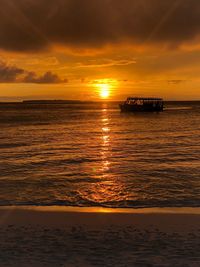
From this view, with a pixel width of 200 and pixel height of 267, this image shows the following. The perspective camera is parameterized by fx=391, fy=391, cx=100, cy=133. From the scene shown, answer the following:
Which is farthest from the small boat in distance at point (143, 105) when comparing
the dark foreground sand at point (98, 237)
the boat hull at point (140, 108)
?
the dark foreground sand at point (98, 237)

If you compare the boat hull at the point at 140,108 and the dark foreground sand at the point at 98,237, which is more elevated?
the dark foreground sand at the point at 98,237

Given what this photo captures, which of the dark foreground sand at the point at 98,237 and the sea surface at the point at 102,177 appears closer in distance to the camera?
the dark foreground sand at the point at 98,237

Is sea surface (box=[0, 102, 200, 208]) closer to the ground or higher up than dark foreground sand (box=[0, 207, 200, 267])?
closer to the ground

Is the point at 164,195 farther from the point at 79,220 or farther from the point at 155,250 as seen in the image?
the point at 155,250

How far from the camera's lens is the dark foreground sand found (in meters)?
7.81

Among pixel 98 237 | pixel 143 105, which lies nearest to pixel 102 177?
pixel 98 237

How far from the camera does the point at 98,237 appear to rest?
9.34m

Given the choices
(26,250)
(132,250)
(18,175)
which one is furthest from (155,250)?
(18,175)

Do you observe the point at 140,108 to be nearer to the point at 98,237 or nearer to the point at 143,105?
the point at 143,105

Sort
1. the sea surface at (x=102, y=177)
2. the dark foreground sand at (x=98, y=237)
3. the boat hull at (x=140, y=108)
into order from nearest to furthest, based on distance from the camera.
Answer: the dark foreground sand at (x=98, y=237)
the sea surface at (x=102, y=177)
the boat hull at (x=140, y=108)

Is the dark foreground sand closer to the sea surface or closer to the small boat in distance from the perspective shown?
A: the sea surface

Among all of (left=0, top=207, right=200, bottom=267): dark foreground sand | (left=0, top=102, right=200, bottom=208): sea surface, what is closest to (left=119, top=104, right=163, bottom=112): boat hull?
(left=0, top=102, right=200, bottom=208): sea surface

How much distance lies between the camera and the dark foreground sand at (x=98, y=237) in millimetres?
7809

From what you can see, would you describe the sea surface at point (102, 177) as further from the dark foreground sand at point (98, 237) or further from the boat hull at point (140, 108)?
the boat hull at point (140, 108)
